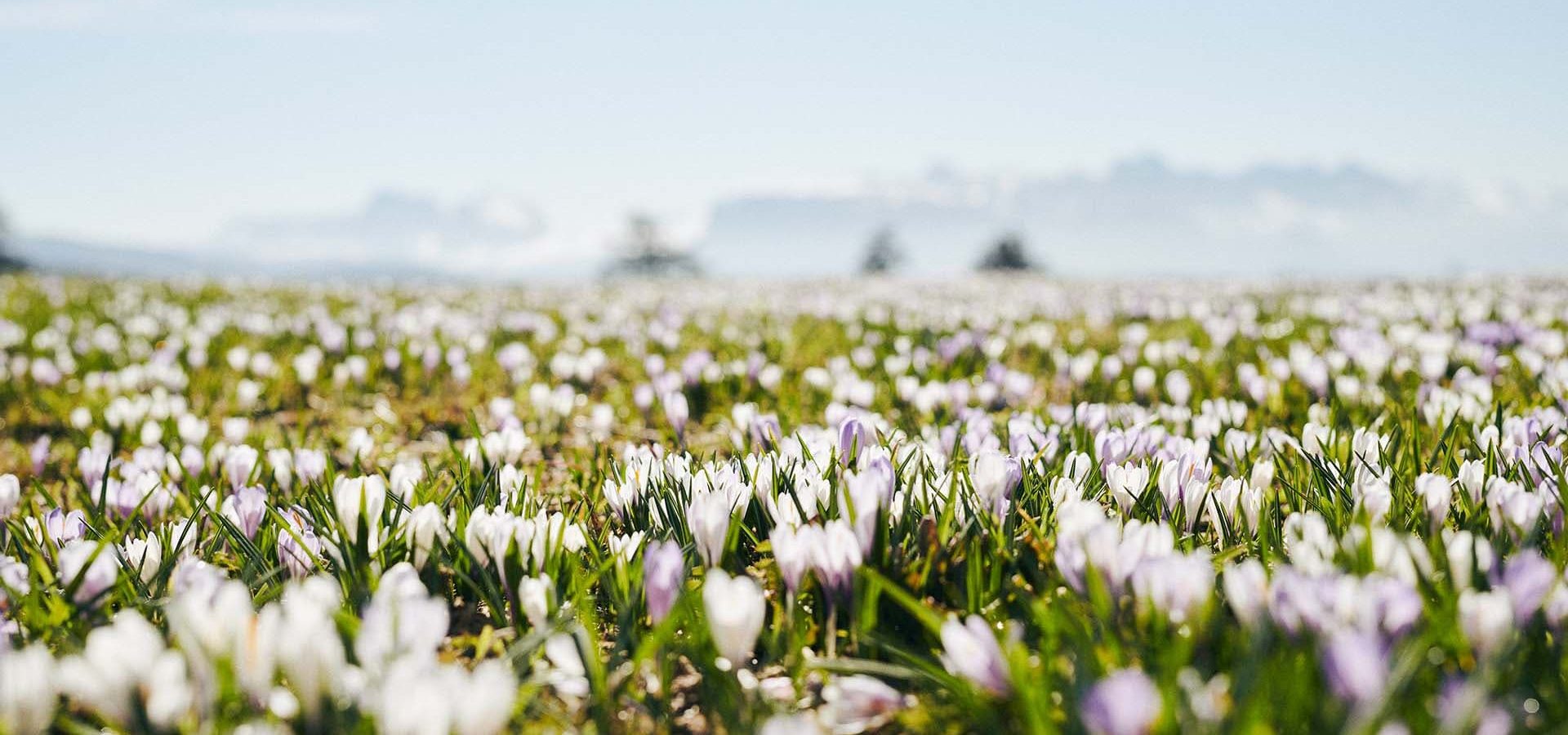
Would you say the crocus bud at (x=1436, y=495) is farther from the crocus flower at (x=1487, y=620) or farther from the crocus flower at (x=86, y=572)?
the crocus flower at (x=86, y=572)

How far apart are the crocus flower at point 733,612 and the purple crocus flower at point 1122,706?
700 mm

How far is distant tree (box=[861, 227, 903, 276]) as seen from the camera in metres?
69.4

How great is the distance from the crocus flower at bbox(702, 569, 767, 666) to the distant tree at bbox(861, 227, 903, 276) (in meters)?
66.9

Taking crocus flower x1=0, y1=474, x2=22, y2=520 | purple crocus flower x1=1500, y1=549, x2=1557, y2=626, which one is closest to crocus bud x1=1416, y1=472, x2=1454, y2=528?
purple crocus flower x1=1500, y1=549, x2=1557, y2=626

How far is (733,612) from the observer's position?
5.83 ft

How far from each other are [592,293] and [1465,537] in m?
14.8

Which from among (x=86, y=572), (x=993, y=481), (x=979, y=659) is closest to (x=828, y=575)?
(x=979, y=659)

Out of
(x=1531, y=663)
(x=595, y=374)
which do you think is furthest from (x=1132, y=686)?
(x=595, y=374)

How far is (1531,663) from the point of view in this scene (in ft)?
5.67

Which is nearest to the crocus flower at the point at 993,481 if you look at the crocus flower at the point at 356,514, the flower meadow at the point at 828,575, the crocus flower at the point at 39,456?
the flower meadow at the point at 828,575

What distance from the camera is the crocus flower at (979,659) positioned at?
1.64m

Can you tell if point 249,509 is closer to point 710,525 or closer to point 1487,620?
point 710,525

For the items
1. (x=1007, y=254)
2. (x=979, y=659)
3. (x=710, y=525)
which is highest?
(x=1007, y=254)

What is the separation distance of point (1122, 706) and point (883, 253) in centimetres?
7059
